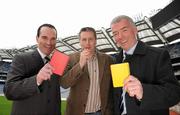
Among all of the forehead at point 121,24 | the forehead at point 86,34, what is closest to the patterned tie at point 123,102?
the forehead at point 121,24

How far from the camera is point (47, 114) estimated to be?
121 inches

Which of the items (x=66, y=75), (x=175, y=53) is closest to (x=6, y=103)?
(x=66, y=75)

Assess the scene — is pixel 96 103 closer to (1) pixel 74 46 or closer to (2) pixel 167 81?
(2) pixel 167 81

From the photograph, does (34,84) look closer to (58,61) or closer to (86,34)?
(58,61)

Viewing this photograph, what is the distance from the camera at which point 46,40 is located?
314 centimetres

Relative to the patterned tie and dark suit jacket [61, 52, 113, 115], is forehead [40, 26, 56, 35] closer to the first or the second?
dark suit jacket [61, 52, 113, 115]

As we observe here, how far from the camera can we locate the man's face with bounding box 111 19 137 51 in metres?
2.84

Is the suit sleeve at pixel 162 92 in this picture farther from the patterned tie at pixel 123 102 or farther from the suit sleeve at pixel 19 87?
the suit sleeve at pixel 19 87

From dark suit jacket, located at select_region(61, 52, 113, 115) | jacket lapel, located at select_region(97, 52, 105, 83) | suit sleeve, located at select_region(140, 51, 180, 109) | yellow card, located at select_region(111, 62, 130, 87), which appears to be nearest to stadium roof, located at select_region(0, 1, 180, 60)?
jacket lapel, located at select_region(97, 52, 105, 83)

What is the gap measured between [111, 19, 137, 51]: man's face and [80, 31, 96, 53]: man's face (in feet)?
1.81

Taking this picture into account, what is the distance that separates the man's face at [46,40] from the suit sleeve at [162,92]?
1220mm

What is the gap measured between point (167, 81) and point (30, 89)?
1.33 metres

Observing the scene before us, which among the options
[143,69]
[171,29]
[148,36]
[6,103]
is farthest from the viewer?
[148,36]

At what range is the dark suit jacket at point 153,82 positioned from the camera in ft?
8.23
